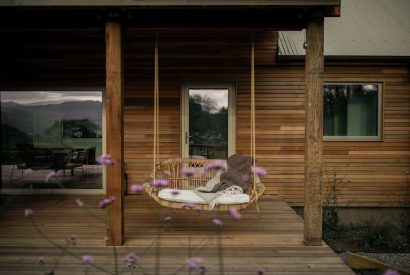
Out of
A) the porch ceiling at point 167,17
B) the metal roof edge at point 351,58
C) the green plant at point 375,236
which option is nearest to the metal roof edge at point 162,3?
the porch ceiling at point 167,17

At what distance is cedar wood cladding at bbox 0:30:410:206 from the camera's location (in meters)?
6.03

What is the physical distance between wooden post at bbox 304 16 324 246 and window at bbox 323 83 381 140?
3048 mm

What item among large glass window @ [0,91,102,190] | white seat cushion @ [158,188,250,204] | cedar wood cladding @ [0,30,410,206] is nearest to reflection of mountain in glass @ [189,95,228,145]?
cedar wood cladding @ [0,30,410,206]

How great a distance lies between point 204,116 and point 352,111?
2687mm

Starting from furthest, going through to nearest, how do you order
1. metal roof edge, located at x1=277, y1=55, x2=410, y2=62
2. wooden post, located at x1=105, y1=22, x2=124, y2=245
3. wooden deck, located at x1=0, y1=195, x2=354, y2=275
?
metal roof edge, located at x1=277, y1=55, x2=410, y2=62 < wooden post, located at x1=105, y1=22, x2=124, y2=245 < wooden deck, located at x1=0, y1=195, x2=354, y2=275

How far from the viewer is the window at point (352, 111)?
6352mm

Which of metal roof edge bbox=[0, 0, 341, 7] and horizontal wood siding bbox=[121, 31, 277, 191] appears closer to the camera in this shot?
metal roof edge bbox=[0, 0, 341, 7]

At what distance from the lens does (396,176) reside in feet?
20.6

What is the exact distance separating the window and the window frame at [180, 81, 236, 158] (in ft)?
5.45

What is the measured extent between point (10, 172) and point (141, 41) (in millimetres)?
3262

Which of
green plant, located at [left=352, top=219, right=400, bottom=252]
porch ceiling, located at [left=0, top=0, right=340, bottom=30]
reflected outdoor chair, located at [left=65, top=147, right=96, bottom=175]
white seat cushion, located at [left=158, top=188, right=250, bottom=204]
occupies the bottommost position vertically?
green plant, located at [left=352, top=219, right=400, bottom=252]

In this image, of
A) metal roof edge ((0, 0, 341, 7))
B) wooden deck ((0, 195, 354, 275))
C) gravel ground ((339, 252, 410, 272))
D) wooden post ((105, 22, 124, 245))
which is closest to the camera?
wooden deck ((0, 195, 354, 275))

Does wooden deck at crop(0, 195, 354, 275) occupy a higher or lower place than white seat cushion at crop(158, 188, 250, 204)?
lower

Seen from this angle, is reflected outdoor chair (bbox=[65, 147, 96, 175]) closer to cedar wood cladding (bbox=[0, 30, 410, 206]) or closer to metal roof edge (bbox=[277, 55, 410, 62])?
cedar wood cladding (bbox=[0, 30, 410, 206])
